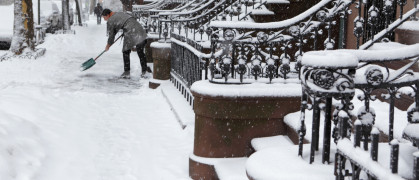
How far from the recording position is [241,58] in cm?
492

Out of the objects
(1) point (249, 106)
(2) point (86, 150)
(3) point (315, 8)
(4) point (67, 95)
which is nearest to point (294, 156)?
(1) point (249, 106)

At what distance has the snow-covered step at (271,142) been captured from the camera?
15.6ft

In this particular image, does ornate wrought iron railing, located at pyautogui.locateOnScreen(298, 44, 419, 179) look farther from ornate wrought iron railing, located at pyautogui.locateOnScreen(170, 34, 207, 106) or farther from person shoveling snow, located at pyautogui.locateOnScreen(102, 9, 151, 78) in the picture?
person shoveling snow, located at pyautogui.locateOnScreen(102, 9, 151, 78)

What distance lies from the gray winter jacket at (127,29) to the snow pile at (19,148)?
4.87m

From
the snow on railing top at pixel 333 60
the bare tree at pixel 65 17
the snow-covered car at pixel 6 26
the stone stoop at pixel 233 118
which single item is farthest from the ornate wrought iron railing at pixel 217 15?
the bare tree at pixel 65 17

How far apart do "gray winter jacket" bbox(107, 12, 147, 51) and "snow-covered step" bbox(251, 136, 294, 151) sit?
20.4ft

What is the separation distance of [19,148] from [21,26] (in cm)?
950

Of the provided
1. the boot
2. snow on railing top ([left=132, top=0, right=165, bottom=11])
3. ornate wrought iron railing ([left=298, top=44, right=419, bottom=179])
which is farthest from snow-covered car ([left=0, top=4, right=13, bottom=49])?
ornate wrought iron railing ([left=298, top=44, right=419, bottom=179])

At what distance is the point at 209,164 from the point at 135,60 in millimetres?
9074

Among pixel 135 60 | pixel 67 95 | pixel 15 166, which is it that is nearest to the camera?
pixel 15 166

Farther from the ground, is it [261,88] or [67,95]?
[261,88]

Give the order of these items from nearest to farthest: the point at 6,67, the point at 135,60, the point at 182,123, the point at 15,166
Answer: the point at 15,166 < the point at 182,123 < the point at 6,67 < the point at 135,60

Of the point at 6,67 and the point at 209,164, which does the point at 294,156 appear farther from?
the point at 6,67

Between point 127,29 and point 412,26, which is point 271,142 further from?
point 127,29
